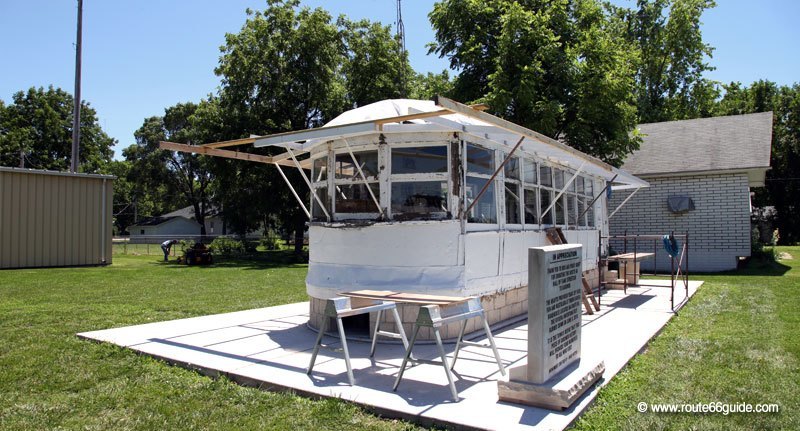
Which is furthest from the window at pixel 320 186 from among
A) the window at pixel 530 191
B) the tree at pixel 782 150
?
the tree at pixel 782 150

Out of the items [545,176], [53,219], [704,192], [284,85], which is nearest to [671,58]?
[704,192]

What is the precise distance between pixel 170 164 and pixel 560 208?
44661 millimetres

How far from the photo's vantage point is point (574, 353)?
16.6 feet

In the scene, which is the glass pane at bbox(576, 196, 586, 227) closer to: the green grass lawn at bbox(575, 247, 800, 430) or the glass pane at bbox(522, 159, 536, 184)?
the green grass lawn at bbox(575, 247, 800, 430)

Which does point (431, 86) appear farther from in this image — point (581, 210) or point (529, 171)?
point (529, 171)

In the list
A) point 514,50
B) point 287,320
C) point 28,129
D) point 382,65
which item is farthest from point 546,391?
point 28,129

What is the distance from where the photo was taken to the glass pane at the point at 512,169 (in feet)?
27.7

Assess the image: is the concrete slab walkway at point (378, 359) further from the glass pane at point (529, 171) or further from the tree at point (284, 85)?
the tree at point (284, 85)

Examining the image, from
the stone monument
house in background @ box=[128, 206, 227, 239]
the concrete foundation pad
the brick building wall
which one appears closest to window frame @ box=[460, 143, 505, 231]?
the stone monument

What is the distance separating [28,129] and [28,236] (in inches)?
1392

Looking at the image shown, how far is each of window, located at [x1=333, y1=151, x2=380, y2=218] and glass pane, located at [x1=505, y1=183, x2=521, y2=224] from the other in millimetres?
2278

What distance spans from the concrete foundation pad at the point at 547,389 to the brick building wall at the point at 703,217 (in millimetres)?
16148

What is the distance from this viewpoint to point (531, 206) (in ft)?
30.6

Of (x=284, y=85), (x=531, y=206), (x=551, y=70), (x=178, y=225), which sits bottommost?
(x=178, y=225)
